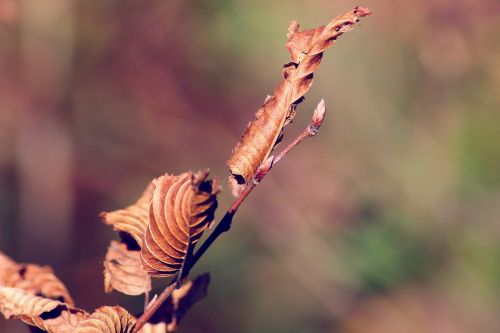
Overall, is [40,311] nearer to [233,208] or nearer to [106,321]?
[106,321]

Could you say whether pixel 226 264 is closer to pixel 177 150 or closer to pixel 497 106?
pixel 177 150

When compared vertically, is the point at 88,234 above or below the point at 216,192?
above

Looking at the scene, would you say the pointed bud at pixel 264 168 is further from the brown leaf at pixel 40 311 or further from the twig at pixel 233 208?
the brown leaf at pixel 40 311

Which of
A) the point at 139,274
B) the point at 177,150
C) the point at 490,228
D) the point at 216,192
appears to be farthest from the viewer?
the point at 177,150

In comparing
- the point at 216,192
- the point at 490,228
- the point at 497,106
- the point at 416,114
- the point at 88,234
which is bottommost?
the point at 216,192

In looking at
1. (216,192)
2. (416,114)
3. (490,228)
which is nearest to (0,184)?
(416,114)

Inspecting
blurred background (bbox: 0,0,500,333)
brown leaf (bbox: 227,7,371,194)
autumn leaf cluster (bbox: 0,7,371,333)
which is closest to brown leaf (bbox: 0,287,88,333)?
autumn leaf cluster (bbox: 0,7,371,333)
